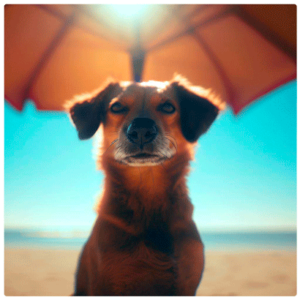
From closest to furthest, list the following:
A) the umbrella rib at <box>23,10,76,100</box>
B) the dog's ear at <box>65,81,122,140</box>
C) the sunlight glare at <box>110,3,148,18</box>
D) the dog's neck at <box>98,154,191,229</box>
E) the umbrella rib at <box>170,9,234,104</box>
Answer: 1. the dog's neck at <box>98,154,191,229</box>
2. the dog's ear at <box>65,81,122,140</box>
3. the sunlight glare at <box>110,3,148,18</box>
4. the umbrella rib at <box>23,10,76,100</box>
5. the umbrella rib at <box>170,9,234,104</box>

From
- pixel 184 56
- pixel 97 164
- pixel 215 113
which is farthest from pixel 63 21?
pixel 215 113

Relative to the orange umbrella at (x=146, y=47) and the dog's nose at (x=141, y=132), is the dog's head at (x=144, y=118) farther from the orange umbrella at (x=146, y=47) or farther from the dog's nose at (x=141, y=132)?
the orange umbrella at (x=146, y=47)

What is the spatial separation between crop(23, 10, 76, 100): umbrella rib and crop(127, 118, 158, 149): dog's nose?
5.08 feet

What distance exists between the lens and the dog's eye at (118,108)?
6.30ft

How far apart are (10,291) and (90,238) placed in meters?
1.07

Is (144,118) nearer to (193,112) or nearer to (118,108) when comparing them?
(118,108)

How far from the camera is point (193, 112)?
6.53 ft

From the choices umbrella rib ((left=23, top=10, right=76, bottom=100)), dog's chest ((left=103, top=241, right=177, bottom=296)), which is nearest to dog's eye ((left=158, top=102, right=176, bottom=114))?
dog's chest ((left=103, top=241, right=177, bottom=296))

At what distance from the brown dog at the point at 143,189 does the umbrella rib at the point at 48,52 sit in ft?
3.06

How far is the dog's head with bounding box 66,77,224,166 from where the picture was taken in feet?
5.60

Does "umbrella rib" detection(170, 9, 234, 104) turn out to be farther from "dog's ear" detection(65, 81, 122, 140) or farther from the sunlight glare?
"dog's ear" detection(65, 81, 122, 140)

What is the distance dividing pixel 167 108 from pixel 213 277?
9.55 feet

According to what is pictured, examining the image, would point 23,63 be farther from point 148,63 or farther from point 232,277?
point 232,277

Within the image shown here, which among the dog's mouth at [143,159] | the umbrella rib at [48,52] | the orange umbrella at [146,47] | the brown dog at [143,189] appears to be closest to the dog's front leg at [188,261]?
the brown dog at [143,189]
